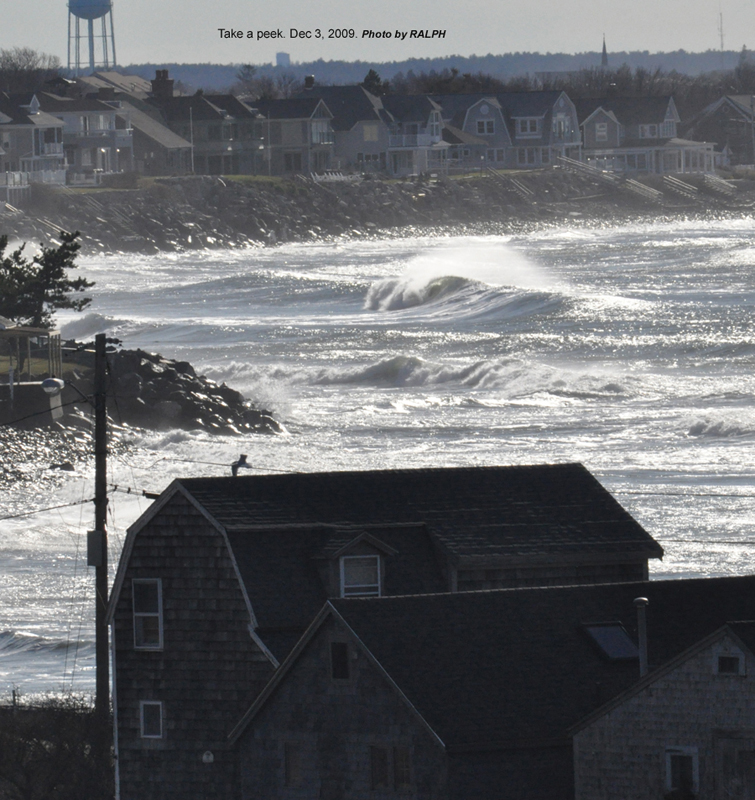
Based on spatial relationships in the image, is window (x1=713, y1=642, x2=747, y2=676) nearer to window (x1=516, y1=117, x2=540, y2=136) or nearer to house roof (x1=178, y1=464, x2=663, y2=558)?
house roof (x1=178, y1=464, x2=663, y2=558)

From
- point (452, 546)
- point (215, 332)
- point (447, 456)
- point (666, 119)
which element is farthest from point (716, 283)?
point (666, 119)

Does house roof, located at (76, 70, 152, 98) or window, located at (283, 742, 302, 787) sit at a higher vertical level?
house roof, located at (76, 70, 152, 98)

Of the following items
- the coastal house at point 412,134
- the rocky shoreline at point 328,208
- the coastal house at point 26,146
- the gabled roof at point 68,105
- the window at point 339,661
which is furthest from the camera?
the coastal house at point 412,134

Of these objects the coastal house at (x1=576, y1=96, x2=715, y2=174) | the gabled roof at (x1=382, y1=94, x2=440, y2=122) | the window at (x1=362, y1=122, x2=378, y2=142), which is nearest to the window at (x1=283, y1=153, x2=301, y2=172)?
the window at (x1=362, y1=122, x2=378, y2=142)

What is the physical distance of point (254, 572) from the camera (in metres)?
13.8

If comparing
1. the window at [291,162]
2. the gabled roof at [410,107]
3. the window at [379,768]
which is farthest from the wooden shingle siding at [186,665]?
the gabled roof at [410,107]

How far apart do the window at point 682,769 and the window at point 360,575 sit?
11.8 ft

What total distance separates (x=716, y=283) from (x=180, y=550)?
61144 millimetres

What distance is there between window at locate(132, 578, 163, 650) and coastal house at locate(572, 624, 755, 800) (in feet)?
13.3

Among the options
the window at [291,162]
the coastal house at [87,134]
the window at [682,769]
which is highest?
the coastal house at [87,134]

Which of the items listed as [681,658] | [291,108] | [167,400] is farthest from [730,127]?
[681,658]

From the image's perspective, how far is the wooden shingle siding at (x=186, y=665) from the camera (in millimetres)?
13641

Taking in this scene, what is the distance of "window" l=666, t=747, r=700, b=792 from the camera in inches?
440

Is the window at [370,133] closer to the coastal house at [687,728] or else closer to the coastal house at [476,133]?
the coastal house at [476,133]
